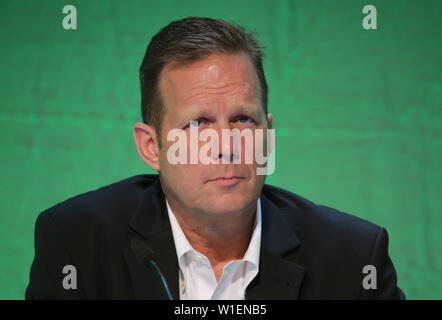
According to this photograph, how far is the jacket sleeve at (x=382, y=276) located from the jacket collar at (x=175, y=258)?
0.26 meters

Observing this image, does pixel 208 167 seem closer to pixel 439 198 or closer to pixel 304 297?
pixel 304 297

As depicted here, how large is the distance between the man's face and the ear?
62 millimetres

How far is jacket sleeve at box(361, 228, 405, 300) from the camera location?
1.97 m

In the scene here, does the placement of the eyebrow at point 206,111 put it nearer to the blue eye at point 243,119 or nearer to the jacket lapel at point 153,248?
the blue eye at point 243,119

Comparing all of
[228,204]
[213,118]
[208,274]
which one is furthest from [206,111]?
[208,274]

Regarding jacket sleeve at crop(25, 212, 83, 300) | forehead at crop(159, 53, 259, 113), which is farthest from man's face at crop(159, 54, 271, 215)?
jacket sleeve at crop(25, 212, 83, 300)

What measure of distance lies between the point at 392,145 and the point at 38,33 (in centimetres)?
184

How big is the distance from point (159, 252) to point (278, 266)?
1.31 ft

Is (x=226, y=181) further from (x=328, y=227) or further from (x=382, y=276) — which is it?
(x=382, y=276)

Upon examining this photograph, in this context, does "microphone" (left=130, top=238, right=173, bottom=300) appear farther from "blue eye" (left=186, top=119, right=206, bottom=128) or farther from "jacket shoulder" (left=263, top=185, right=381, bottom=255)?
"jacket shoulder" (left=263, top=185, right=381, bottom=255)

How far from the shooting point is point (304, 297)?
1.93 meters

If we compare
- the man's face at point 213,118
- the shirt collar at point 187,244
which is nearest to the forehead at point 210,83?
the man's face at point 213,118

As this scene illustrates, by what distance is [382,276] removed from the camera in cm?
200

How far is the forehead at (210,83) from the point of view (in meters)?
1.87
